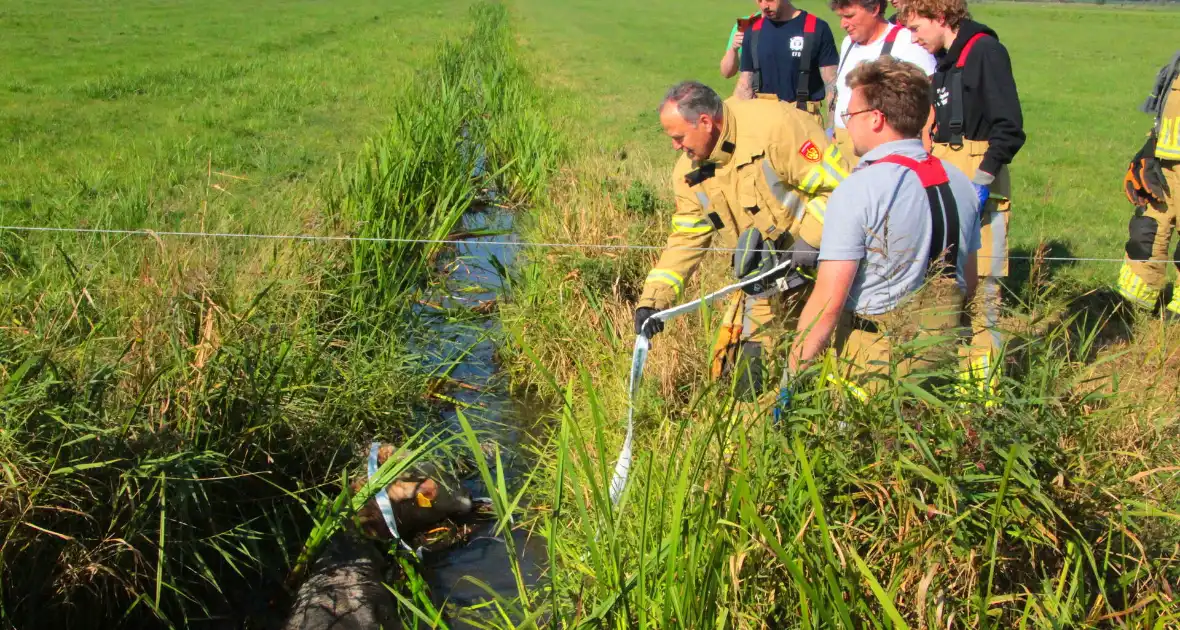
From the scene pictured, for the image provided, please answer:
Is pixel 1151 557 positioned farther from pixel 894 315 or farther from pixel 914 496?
pixel 894 315

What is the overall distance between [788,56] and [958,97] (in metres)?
2.27

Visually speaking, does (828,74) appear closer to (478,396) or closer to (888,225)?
(478,396)

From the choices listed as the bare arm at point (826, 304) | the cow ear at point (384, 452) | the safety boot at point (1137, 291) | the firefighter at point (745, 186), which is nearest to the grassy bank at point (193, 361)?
the cow ear at point (384, 452)

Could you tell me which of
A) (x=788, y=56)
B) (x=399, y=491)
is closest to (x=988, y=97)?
(x=788, y=56)

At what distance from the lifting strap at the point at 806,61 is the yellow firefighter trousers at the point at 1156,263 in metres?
2.14

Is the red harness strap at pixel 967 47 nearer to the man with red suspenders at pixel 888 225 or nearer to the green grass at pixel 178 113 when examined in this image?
the man with red suspenders at pixel 888 225

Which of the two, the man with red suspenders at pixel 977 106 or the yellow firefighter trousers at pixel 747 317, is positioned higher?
the man with red suspenders at pixel 977 106

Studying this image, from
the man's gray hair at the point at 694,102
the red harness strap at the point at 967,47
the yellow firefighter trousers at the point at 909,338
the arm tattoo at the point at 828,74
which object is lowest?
the yellow firefighter trousers at the point at 909,338

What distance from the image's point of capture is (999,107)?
411 cm

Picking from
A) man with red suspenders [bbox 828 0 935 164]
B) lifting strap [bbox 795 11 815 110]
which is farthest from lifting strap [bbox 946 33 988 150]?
lifting strap [bbox 795 11 815 110]

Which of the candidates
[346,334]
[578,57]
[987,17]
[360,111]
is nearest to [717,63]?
[578,57]

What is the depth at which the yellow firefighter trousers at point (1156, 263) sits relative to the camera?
509cm

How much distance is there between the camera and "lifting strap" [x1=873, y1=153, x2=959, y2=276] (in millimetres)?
2809

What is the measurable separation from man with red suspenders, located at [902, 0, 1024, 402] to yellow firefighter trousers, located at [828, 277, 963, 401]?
4.20 feet
